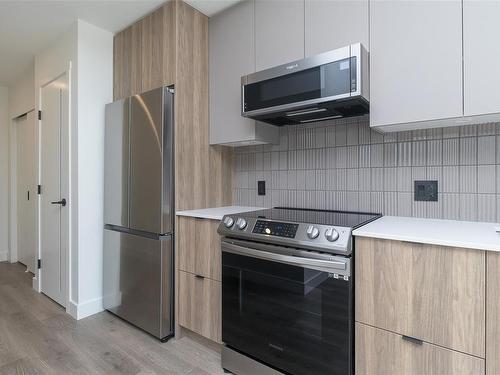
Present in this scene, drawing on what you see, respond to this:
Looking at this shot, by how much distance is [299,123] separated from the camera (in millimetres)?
2162

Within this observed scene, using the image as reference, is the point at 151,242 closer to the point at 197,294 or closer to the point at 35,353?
the point at 197,294

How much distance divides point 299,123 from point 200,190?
0.90 metres

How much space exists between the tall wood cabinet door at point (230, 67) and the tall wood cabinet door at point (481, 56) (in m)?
1.22

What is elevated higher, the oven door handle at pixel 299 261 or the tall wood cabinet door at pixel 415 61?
the tall wood cabinet door at pixel 415 61

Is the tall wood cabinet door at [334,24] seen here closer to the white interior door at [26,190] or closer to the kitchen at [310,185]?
the kitchen at [310,185]

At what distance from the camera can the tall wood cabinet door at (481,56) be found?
4.20ft

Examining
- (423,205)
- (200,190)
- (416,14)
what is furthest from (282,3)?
(423,205)

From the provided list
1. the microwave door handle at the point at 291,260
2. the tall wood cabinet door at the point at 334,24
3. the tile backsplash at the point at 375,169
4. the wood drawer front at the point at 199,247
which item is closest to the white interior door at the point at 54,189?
the wood drawer front at the point at 199,247

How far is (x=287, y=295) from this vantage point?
4.93 feet

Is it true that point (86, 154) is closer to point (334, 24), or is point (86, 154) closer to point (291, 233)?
point (291, 233)

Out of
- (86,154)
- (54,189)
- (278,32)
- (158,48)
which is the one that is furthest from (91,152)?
(278,32)

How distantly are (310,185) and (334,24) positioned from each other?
104cm

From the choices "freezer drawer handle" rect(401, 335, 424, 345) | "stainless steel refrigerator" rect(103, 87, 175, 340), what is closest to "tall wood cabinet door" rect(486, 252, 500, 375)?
"freezer drawer handle" rect(401, 335, 424, 345)

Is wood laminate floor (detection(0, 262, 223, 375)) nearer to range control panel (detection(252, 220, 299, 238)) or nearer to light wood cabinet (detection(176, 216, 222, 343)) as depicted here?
light wood cabinet (detection(176, 216, 222, 343))
